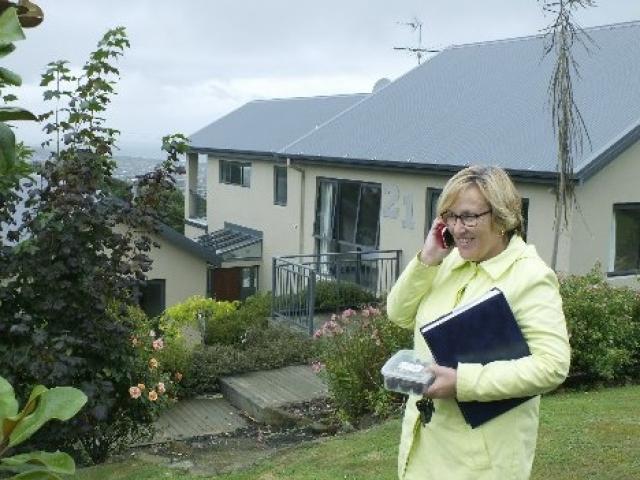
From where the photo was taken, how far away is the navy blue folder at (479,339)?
8.53ft

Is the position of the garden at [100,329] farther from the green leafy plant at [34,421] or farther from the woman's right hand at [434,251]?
the green leafy plant at [34,421]

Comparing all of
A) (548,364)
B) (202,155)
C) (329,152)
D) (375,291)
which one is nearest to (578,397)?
(548,364)

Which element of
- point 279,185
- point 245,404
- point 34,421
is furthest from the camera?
point 279,185

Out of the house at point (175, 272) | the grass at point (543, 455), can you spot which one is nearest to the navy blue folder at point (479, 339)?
the grass at point (543, 455)

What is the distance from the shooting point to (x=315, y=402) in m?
11.3

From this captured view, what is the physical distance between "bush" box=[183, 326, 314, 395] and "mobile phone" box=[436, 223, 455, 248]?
10.3m

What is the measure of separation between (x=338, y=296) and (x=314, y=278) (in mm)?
1653

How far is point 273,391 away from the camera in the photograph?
12.0 meters

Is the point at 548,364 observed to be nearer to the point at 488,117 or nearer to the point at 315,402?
the point at 315,402

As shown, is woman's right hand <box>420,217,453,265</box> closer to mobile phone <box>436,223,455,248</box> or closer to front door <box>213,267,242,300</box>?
mobile phone <box>436,223,455,248</box>

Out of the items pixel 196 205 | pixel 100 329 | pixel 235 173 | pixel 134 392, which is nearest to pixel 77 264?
pixel 100 329

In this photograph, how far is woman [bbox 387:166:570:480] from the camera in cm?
257

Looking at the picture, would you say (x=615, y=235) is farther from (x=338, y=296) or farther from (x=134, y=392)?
(x=134, y=392)

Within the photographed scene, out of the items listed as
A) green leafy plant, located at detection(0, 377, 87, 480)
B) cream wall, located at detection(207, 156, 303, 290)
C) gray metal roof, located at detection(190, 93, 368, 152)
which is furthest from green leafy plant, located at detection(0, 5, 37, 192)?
gray metal roof, located at detection(190, 93, 368, 152)
